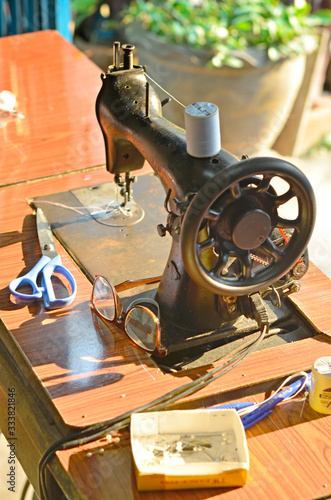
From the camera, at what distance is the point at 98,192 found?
1.88m

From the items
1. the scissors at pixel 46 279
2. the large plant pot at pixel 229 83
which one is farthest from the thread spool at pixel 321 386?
the large plant pot at pixel 229 83

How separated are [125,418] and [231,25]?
10.8 ft

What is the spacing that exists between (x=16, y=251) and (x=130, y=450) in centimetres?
60

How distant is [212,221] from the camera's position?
1284mm

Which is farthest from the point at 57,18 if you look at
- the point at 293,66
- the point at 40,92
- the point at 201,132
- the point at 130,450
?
the point at 130,450

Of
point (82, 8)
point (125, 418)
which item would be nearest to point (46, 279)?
point (125, 418)

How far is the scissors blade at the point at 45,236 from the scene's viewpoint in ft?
5.46

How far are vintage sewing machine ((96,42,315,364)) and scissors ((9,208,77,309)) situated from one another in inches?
8.0

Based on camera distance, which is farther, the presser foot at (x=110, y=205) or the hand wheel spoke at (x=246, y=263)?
the presser foot at (x=110, y=205)

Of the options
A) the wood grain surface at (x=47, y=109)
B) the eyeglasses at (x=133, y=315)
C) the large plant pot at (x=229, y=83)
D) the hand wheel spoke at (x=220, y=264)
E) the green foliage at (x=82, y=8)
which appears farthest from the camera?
the green foliage at (x=82, y=8)

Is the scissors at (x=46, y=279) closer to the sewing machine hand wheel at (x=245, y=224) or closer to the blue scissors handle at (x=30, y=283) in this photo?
the blue scissors handle at (x=30, y=283)

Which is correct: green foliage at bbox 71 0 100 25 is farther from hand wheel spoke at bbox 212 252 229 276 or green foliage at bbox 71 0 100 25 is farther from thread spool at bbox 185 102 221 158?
hand wheel spoke at bbox 212 252 229 276

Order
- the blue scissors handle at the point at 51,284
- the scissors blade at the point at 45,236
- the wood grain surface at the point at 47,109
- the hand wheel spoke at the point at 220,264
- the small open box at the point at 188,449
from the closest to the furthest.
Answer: the small open box at the point at 188,449
the hand wheel spoke at the point at 220,264
the blue scissors handle at the point at 51,284
the scissors blade at the point at 45,236
the wood grain surface at the point at 47,109

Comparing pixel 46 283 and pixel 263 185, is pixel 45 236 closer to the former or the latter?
pixel 46 283
